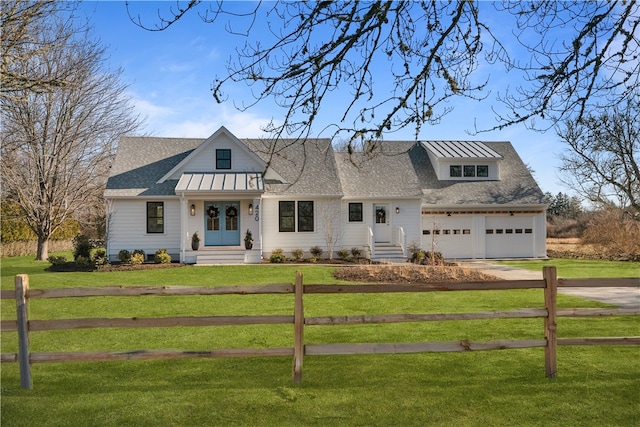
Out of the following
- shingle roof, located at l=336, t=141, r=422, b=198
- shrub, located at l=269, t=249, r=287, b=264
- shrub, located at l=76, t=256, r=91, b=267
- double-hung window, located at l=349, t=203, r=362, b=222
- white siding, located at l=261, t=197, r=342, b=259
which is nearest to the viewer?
shrub, located at l=76, t=256, r=91, b=267

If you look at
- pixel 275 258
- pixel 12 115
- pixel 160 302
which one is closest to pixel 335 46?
pixel 160 302

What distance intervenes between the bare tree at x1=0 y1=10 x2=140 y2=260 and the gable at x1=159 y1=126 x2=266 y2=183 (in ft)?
20.2

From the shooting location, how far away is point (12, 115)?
22.0 m

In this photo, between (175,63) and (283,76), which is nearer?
(283,76)

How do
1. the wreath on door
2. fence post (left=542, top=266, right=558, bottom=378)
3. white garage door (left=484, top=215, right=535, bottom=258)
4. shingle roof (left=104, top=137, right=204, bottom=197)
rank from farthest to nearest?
white garage door (left=484, top=215, right=535, bottom=258) < the wreath on door < shingle roof (left=104, top=137, right=204, bottom=197) < fence post (left=542, top=266, right=558, bottom=378)

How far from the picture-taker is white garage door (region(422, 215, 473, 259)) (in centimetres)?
2352

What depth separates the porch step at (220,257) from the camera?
2005 centimetres

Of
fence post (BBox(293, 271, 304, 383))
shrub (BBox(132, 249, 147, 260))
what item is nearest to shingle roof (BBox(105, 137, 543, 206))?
shrub (BBox(132, 249, 147, 260))

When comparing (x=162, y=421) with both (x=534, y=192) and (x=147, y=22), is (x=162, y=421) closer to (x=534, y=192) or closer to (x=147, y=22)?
(x=147, y=22)

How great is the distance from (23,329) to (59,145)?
21.4 metres

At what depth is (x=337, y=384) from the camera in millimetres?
5480

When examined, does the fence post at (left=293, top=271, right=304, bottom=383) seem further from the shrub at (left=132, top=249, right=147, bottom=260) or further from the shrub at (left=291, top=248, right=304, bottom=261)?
the shrub at (left=132, top=249, right=147, bottom=260)

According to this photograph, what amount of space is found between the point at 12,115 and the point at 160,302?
1644 centimetres

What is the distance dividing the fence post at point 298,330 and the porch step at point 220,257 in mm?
15094
